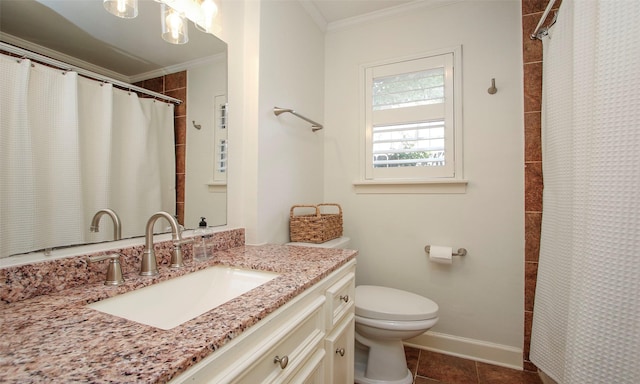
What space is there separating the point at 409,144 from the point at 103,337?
1.79 meters

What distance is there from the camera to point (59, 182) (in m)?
0.77

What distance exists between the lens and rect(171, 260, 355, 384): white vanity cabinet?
1.70 feet

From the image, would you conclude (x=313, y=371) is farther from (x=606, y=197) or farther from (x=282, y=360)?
(x=606, y=197)

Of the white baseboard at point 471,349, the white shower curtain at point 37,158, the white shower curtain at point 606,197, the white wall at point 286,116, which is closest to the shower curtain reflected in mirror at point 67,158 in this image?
the white shower curtain at point 37,158

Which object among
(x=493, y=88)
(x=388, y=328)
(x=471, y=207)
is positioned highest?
(x=493, y=88)

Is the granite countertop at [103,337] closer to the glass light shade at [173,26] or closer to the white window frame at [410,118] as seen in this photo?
the glass light shade at [173,26]

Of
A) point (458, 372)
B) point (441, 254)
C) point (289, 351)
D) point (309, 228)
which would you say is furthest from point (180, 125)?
point (458, 372)

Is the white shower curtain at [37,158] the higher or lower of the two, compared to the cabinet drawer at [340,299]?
higher

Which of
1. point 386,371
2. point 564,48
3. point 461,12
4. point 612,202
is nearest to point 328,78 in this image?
point 461,12

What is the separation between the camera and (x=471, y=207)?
1.70 meters

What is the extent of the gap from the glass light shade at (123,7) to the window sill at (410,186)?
4.89 feet

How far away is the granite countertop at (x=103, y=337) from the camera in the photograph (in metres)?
0.39

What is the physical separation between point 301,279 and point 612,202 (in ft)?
2.97

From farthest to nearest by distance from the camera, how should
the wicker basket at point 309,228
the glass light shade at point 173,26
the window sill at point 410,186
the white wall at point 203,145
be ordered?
the window sill at point 410,186 → the wicker basket at point 309,228 → the white wall at point 203,145 → the glass light shade at point 173,26
